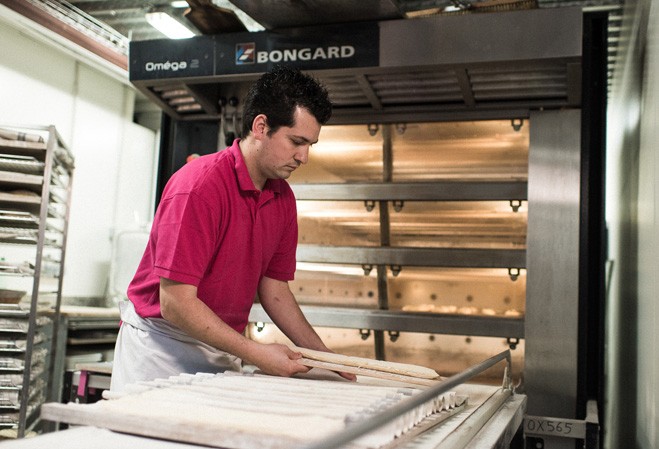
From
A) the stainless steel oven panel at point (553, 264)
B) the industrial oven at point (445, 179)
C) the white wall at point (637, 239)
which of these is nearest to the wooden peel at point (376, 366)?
the industrial oven at point (445, 179)

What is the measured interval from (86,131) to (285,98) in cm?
538

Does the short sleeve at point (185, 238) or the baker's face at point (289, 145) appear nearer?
the short sleeve at point (185, 238)

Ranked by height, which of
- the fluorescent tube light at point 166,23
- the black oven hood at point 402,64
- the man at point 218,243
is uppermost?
the fluorescent tube light at point 166,23

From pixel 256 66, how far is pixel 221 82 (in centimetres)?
26

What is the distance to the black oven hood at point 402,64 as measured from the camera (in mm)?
2461

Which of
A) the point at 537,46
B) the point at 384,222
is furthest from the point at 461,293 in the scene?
the point at 537,46

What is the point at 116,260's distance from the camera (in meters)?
6.67

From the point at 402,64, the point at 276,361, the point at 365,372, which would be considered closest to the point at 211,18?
the point at 402,64

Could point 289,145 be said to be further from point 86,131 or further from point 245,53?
point 86,131

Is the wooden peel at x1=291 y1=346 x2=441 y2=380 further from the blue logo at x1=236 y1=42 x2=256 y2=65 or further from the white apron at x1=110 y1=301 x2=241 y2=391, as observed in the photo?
the blue logo at x1=236 y1=42 x2=256 y2=65

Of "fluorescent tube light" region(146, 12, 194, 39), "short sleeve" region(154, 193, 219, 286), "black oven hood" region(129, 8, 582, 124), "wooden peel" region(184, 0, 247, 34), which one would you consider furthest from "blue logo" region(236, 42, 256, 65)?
"fluorescent tube light" region(146, 12, 194, 39)

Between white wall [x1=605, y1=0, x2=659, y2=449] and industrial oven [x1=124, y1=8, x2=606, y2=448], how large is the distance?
7.6 inches

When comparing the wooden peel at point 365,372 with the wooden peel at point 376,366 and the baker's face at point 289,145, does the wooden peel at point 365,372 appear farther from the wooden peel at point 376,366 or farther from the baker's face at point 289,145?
the baker's face at point 289,145

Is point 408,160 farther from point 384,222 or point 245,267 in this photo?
point 245,267
